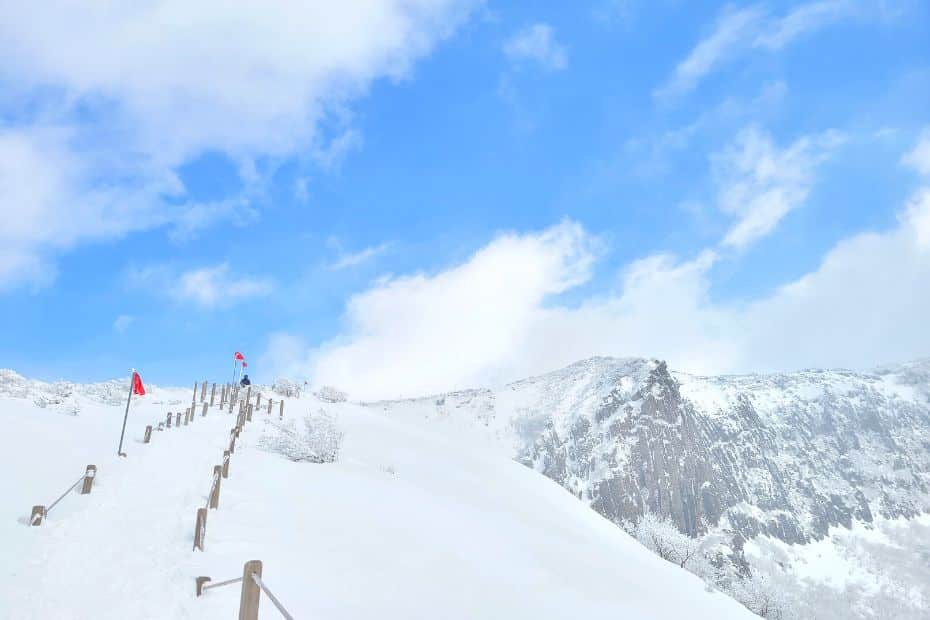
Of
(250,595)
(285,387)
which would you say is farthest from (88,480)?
(285,387)

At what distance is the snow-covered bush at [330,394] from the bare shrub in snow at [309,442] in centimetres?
2319

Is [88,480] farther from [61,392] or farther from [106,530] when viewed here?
→ [61,392]

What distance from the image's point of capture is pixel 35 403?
2616 centimetres

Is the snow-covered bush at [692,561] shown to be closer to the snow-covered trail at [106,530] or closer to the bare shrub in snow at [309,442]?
the bare shrub in snow at [309,442]

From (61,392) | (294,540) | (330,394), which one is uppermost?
(330,394)

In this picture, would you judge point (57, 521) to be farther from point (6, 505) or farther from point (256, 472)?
point (256, 472)

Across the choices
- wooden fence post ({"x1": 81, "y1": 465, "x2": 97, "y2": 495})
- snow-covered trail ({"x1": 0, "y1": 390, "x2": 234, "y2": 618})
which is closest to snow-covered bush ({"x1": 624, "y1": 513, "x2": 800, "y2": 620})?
snow-covered trail ({"x1": 0, "y1": 390, "x2": 234, "y2": 618})

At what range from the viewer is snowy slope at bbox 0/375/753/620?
9805 mm

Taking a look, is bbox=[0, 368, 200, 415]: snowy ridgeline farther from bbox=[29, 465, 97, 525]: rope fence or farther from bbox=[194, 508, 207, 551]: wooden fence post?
bbox=[194, 508, 207, 551]: wooden fence post

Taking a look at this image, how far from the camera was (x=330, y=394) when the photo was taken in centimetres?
4769

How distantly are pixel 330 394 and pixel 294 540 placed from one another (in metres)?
36.0

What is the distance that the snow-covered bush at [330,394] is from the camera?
4728 centimetres

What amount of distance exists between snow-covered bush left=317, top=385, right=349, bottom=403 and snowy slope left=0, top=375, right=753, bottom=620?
855 inches

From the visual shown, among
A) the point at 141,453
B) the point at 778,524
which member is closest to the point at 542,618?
the point at 141,453
